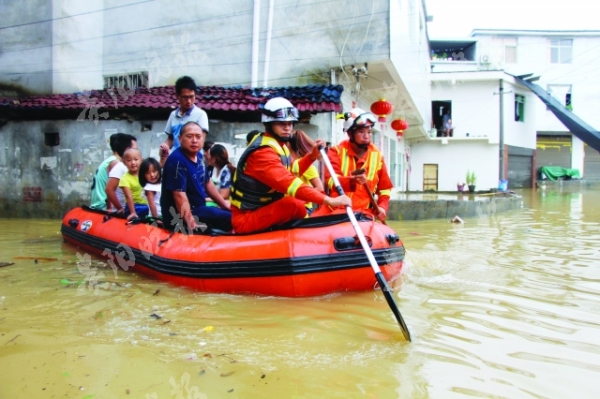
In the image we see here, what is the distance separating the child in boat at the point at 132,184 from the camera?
19.2ft

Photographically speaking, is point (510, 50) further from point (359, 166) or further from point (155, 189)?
point (155, 189)

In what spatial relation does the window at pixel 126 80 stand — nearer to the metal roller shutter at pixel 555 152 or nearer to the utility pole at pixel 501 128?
the utility pole at pixel 501 128

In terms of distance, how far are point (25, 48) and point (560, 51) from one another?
89.8 ft

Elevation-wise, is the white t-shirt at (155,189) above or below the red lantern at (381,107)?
below

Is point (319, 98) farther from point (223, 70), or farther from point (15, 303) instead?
point (15, 303)

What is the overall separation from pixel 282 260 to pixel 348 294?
2.07 ft

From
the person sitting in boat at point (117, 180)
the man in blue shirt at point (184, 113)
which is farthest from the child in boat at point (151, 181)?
the person sitting in boat at point (117, 180)

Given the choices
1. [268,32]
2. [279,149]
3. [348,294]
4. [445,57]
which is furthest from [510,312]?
[445,57]

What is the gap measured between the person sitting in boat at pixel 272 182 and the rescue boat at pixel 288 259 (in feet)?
0.43

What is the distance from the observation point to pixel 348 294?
13.2ft

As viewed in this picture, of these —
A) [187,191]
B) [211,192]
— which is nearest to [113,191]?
[211,192]

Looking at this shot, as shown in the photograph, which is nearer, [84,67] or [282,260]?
[282,260]

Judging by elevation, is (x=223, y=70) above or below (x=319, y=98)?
above

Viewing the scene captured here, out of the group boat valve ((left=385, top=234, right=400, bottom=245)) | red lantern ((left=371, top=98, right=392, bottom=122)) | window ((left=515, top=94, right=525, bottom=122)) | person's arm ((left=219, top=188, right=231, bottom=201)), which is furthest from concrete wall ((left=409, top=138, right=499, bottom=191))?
boat valve ((left=385, top=234, right=400, bottom=245))
